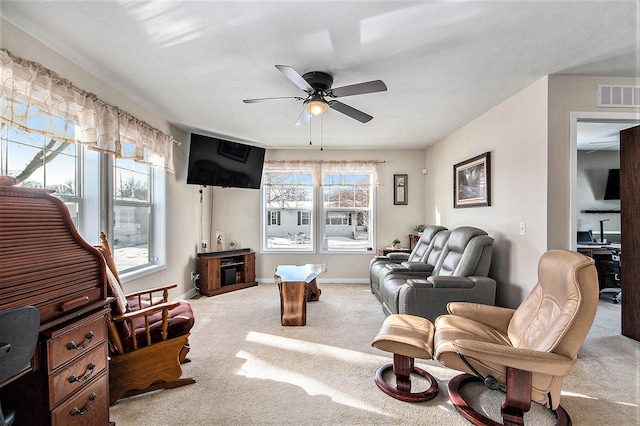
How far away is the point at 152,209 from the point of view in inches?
144

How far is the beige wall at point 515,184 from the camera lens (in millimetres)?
2680

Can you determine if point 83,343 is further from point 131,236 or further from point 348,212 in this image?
point 348,212

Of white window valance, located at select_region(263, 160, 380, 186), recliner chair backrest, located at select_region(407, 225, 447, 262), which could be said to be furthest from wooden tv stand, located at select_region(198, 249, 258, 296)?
recliner chair backrest, located at select_region(407, 225, 447, 262)

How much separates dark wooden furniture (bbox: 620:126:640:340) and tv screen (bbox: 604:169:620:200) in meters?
3.29

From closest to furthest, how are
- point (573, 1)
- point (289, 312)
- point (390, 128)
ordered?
point (573, 1), point (289, 312), point (390, 128)

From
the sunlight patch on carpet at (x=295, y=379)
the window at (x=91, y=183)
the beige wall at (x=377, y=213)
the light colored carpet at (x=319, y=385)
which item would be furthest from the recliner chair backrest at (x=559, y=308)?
the beige wall at (x=377, y=213)

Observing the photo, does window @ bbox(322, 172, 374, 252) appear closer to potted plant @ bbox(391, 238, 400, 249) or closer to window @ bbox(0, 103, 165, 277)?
potted plant @ bbox(391, 238, 400, 249)

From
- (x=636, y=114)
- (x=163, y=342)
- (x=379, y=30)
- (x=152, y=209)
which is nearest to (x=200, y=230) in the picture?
(x=152, y=209)

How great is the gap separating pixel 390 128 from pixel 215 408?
3740 millimetres

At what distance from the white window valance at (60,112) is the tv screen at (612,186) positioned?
25.0ft

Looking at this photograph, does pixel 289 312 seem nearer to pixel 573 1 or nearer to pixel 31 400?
pixel 31 400

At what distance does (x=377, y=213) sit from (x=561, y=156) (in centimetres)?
304

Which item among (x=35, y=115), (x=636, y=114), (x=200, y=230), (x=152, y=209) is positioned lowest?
(x=200, y=230)

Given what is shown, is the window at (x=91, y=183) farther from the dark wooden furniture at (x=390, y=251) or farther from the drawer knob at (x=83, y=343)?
the dark wooden furniture at (x=390, y=251)
